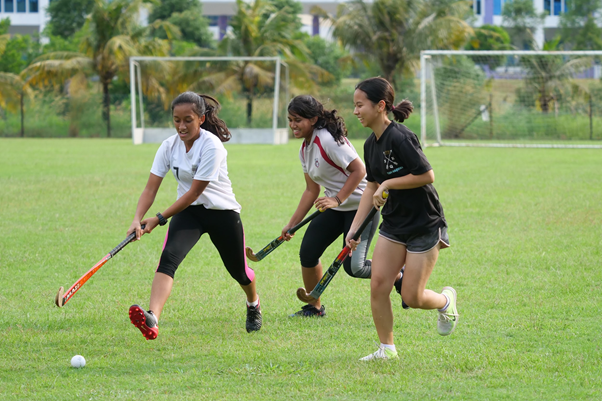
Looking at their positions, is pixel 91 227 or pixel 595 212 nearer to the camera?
pixel 91 227

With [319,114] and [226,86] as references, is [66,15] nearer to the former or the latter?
[226,86]

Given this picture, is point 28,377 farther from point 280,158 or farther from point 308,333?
point 280,158

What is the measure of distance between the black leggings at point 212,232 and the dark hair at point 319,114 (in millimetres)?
823

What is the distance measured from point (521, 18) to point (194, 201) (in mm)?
61514

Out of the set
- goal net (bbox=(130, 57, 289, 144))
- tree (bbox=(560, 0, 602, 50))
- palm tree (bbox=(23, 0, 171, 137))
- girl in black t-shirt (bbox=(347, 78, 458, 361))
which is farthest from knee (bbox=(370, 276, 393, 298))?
tree (bbox=(560, 0, 602, 50))

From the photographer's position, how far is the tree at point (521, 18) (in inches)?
2391

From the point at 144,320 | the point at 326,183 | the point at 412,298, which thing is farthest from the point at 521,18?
the point at 144,320

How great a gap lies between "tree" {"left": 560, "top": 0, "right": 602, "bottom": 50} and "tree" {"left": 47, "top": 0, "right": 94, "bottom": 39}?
1454 inches

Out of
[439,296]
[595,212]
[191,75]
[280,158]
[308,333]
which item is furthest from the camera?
[191,75]

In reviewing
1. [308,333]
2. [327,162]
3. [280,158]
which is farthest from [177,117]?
[280,158]

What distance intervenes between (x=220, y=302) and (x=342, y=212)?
121cm

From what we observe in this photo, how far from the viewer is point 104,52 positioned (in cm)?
3509

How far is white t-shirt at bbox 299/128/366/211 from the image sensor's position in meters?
4.98

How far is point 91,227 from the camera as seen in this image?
9.05 meters
